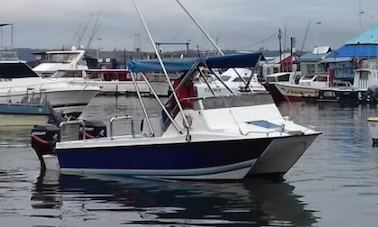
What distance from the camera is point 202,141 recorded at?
17.0 metres

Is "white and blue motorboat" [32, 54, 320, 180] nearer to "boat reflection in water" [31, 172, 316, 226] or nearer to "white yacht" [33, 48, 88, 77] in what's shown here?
"boat reflection in water" [31, 172, 316, 226]

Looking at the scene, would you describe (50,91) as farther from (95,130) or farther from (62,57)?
(62,57)

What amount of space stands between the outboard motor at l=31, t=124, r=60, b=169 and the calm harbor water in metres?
0.59

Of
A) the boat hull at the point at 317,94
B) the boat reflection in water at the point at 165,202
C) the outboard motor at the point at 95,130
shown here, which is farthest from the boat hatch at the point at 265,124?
the boat hull at the point at 317,94

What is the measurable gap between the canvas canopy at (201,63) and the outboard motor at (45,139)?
305cm

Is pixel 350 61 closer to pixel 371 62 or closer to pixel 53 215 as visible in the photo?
pixel 371 62

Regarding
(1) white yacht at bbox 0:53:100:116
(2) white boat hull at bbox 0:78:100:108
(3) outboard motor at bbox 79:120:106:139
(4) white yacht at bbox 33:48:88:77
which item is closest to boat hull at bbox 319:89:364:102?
(2) white boat hull at bbox 0:78:100:108

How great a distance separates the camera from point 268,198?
16.1m

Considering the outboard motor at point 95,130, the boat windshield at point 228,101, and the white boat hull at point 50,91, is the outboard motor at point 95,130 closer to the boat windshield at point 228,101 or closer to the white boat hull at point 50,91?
the boat windshield at point 228,101

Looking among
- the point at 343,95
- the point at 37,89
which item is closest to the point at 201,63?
the point at 37,89

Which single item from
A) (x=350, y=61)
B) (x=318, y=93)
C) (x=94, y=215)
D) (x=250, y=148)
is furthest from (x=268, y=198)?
(x=350, y=61)

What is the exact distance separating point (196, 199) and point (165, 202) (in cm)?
65

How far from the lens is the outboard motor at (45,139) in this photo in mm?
20500

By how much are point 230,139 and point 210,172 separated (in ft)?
4.24
